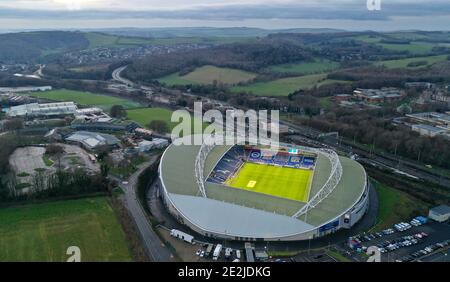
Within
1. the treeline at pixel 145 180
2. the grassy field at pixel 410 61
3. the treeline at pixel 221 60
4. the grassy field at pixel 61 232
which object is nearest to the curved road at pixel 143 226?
the treeline at pixel 145 180

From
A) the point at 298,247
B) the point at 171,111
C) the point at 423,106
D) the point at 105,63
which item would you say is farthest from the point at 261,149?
the point at 105,63

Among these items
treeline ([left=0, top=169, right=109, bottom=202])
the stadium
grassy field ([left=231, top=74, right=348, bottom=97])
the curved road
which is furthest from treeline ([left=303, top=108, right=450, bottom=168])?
treeline ([left=0, top=169, right=109, bottom=202])

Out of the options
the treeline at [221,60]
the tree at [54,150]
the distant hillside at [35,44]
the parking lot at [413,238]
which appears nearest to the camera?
the parking lot at [413,238]

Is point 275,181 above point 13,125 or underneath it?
underneath

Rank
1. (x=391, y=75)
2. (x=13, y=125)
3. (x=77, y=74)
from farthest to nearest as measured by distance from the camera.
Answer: (x=77, y=74) → (x=391, y=75) → (x=13, y=125)

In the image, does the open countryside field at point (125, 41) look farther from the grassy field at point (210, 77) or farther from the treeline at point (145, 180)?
the treeline at point (145, 180)

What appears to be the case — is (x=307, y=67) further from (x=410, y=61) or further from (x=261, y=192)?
(x=261, y=192)

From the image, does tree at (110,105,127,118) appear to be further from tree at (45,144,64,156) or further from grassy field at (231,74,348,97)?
grassy field at (231,74,348,97)

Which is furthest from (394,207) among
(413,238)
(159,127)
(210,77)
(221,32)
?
(221,32)
